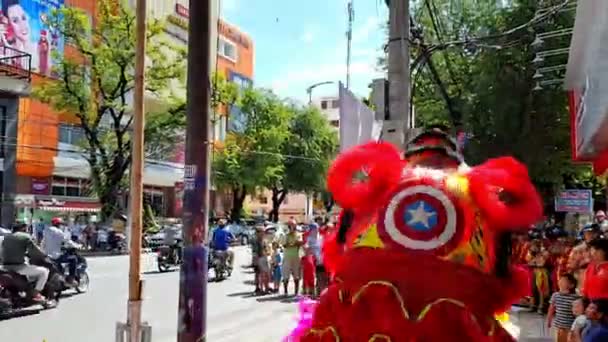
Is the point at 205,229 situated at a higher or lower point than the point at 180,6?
lower

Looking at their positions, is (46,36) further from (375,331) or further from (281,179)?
(375,331)

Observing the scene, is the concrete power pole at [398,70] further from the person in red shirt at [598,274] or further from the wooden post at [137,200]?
the wooden post at [137,200]

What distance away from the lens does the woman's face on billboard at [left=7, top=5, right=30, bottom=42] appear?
30.5 meters

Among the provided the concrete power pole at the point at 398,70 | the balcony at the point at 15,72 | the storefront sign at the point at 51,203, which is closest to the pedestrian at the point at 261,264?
the concrete power pole at the point at 398,70

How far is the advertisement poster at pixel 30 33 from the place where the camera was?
30.2 metres

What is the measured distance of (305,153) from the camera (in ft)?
147

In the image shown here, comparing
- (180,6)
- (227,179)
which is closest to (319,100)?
(180,6)

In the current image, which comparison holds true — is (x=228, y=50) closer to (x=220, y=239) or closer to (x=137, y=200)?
(x=220, y=239)

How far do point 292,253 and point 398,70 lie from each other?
6570 millimetres

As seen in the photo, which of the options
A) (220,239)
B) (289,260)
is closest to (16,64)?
(220,239)

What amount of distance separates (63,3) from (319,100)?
2309 inches

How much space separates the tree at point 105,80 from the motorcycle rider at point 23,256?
15.9 meters

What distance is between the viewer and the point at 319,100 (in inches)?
3583

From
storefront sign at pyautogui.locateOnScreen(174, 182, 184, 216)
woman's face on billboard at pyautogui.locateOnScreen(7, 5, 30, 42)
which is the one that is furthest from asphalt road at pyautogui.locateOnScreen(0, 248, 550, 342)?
woman's face on billboard at pyautogui.locateOnScreen(7, 5, 30, 42)
